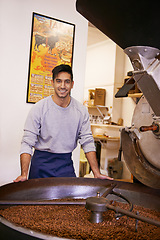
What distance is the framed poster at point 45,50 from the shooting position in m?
2.65

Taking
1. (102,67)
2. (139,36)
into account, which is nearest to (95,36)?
(102,67)

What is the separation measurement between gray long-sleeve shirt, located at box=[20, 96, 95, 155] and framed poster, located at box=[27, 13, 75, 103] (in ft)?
2.56

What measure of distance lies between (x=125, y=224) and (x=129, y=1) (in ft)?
2.73

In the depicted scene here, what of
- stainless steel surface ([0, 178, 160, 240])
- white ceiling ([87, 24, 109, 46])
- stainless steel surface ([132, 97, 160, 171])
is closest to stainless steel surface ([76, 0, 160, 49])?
stainless steel surface ([132, 97, 160, 171])

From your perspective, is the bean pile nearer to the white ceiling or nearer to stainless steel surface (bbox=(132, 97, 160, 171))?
stainless steel surface (bbox=(132, 97, 160, 171))

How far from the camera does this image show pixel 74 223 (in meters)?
1.02

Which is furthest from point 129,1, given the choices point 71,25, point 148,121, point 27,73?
point 71,25

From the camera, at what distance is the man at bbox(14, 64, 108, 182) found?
72.6 inches

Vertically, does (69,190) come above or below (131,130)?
below

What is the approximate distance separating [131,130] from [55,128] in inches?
36.2

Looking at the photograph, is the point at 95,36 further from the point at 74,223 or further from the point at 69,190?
the point at 74,223

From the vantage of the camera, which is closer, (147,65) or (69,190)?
(147,65)

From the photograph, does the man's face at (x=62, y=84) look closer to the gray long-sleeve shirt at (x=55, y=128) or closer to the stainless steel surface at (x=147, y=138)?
the gray long-sleeve shirt at (x=55, y=128)

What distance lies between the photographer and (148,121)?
1.07 metres
